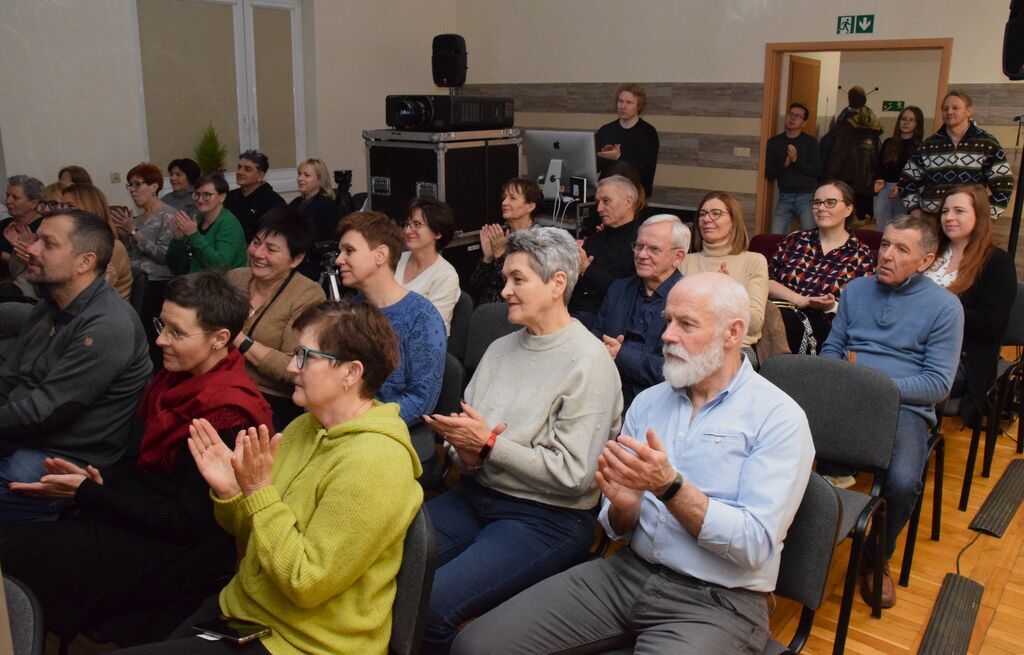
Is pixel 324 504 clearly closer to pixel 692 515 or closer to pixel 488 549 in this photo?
pixel 488 549

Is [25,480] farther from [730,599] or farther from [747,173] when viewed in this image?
[747,173]

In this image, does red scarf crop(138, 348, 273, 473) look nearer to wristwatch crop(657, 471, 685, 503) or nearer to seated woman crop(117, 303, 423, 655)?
seated woman crop(117, 303, 423, 655)

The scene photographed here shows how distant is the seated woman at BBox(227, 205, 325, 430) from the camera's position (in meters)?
2.91

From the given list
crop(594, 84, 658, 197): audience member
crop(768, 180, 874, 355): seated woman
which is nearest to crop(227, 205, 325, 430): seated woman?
crop(768, 180, 874, 355): seated woman

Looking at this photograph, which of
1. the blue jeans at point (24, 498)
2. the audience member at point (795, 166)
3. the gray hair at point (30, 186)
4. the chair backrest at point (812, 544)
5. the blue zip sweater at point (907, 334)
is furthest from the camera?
the audience member at point (795, 166)

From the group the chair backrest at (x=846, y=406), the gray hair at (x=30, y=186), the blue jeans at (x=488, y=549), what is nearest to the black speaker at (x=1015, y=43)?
the chair backrest at (x=846, y=406)

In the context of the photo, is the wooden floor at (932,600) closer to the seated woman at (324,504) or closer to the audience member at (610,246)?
the seated woman at (324,504)

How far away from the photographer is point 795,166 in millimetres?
7102

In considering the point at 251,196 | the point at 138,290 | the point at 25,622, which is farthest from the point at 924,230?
the point at 251,196

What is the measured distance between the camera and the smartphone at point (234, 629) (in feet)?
5.34

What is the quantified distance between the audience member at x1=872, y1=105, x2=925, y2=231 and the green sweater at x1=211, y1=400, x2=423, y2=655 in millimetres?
5963

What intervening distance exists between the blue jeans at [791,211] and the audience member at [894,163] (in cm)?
54

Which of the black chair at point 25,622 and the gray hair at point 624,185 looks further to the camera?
the gray hair at point 624,185

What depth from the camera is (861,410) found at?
8.34ft
